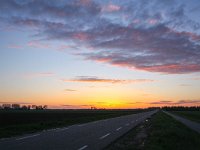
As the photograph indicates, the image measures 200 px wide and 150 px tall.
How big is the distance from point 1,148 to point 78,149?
10.0 feet

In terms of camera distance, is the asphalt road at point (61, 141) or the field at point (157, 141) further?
the field at point (157, 141)

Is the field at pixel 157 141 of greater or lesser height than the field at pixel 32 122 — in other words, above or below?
below

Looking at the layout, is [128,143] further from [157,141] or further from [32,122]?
[32,122]

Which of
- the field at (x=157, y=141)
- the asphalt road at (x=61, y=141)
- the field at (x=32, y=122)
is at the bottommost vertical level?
the field at (x=157, y=141)

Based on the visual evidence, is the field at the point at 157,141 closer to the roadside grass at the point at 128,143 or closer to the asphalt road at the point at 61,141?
the roadside grass at the point at 128,143

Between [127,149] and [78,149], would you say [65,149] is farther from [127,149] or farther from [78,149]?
[127,149]

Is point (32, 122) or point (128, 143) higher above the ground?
point (32, 122)

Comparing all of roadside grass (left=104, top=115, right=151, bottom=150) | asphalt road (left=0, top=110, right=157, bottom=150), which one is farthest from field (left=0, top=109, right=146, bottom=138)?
roadside grass (left=104, top=115, right=151, bottom=150)

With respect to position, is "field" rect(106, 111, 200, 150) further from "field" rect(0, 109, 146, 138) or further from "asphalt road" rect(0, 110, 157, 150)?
"field" rect(0, 109, 146, 138)

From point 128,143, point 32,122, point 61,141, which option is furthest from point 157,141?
point 32,122

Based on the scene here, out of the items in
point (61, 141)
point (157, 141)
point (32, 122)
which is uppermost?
point (32, 122)

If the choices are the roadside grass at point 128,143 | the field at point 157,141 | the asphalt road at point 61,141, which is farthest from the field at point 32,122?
the field at point 157,141

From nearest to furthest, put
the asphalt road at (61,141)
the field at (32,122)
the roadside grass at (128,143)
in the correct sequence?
the asphalt road at (61,141), the roadside grass at (128,143), the field at (32,122)

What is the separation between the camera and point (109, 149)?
13.9m
